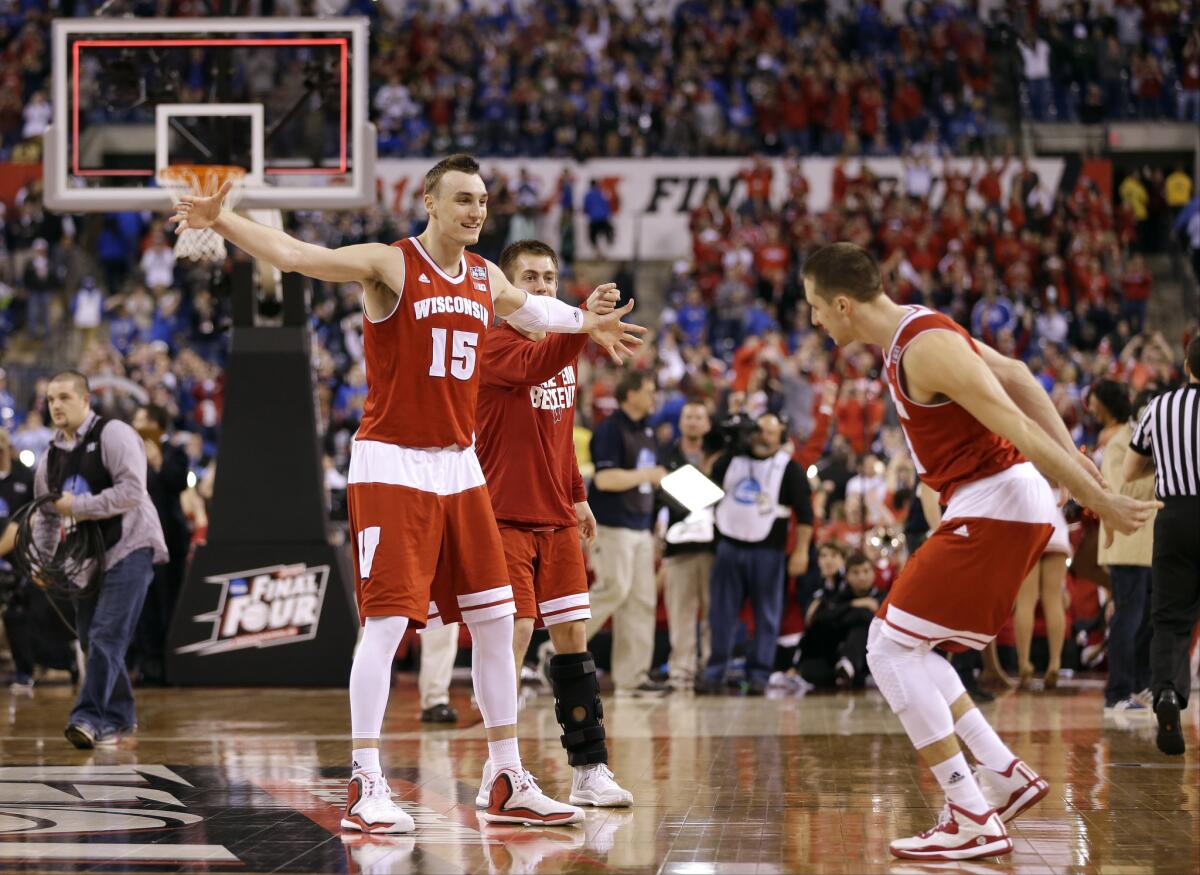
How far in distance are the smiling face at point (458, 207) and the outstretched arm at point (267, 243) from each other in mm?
437

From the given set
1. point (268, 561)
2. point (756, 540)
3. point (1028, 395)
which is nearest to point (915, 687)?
point (1028, 395)

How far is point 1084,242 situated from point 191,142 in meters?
16.2

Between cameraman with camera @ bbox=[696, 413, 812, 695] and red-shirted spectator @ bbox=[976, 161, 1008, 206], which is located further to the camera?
red-shirted spectator @ bbox=[976, 161, 1008, 206]

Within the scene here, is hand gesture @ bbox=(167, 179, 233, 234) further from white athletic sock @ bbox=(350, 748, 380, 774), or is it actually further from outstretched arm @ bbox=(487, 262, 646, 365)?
white athletic sock @ bbox=(350, 748, 380, 774)

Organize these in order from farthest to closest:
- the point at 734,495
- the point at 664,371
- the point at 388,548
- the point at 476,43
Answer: the point at 476,43 < the point at 664,371 < the point at 734,495 < the point at 388,548

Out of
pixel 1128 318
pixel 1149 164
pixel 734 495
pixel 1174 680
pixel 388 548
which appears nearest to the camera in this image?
pixel 388 548

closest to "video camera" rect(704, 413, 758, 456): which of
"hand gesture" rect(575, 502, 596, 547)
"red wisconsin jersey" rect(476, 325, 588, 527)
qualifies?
"hand gesture" rect(575, 502, 596, 547)

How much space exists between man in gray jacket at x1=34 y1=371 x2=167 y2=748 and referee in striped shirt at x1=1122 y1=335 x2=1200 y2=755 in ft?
19.3

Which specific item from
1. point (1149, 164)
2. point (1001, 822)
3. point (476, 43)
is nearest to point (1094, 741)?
point (1001, 822)

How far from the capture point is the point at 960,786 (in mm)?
5633

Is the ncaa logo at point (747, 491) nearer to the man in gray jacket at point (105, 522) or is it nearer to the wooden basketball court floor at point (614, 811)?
the wooden basketball court floor at point (614, 811)

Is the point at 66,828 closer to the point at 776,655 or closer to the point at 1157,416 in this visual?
the point at 1157,416

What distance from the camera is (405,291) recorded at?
6.31 m

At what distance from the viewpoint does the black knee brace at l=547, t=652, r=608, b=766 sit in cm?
695
